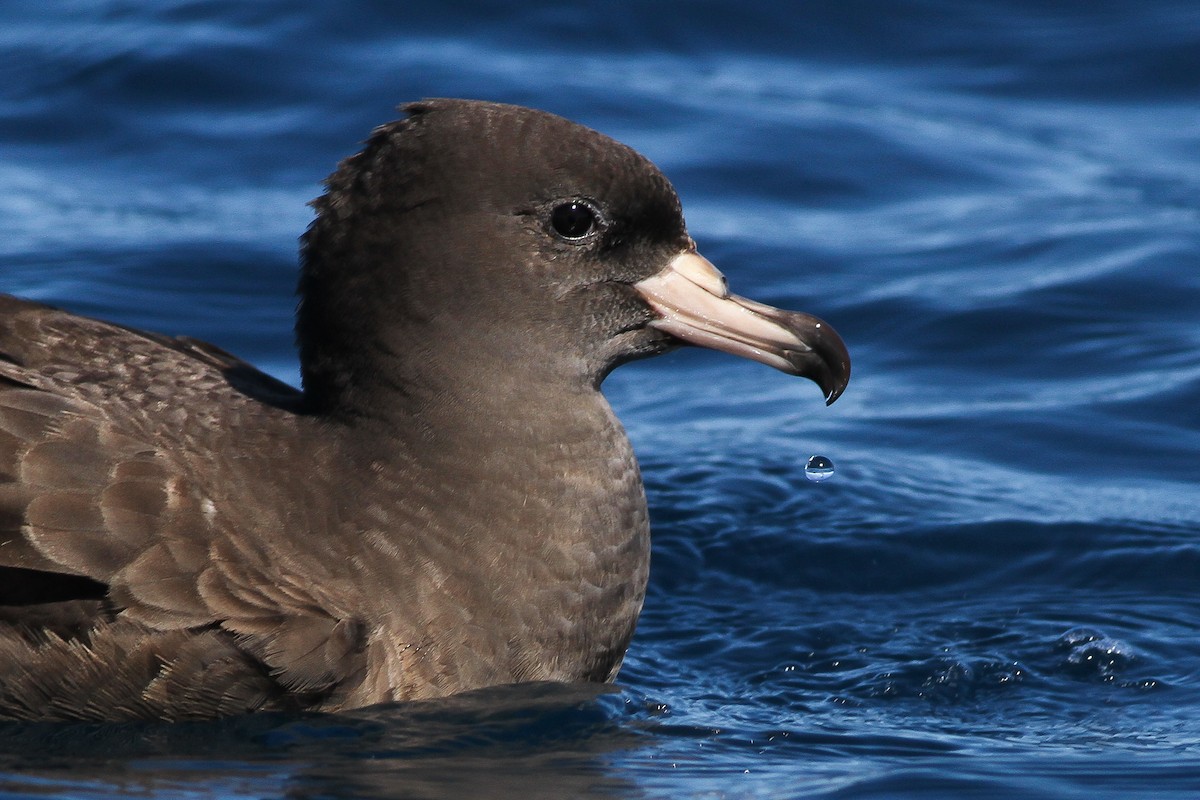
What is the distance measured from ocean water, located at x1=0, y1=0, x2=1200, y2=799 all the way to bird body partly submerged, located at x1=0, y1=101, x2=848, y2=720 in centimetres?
20

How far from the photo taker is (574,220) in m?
5.32

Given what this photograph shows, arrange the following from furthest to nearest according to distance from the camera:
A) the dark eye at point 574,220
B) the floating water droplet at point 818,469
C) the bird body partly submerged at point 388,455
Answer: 1. the floating water droplet at point 818,469
2. the dark eye at point 574,220
3. the bird body partly submerged at point 388,455

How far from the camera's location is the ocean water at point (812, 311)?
5129 millimetres

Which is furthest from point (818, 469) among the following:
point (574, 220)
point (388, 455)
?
point (388, 455)

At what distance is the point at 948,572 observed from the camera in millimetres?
7047

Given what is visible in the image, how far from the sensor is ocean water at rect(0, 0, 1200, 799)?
16.8 feet

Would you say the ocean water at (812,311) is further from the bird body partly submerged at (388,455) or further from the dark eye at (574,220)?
the dark eye at (574,220)

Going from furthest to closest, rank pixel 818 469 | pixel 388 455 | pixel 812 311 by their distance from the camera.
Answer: pixel 812 311, pixel 818 469, pixel 388 455

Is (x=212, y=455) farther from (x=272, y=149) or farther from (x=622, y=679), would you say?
(x=272, y=149)

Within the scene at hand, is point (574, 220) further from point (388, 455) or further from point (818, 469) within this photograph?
point (818, 469)

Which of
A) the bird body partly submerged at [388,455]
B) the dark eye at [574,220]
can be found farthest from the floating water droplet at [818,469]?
the dark eye at [574,220]

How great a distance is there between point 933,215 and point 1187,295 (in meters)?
1.68

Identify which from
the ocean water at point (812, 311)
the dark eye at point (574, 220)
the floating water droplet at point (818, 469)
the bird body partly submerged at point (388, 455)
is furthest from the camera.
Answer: the floating water droplet at point (818, 469)

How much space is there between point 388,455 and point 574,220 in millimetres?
816
